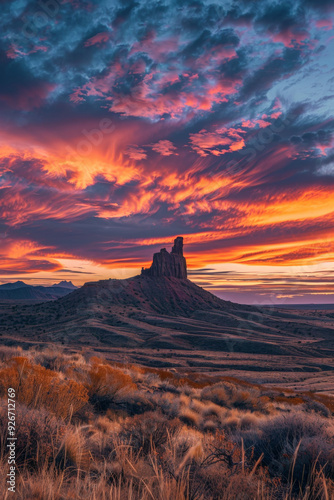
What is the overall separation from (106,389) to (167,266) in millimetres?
146969

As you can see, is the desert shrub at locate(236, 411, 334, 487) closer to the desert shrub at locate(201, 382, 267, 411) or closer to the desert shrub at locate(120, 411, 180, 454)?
the desert shrub at locate(120, 411, 180, 454)

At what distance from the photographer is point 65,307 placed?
108188 mm

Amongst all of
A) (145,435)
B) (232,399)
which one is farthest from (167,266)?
(145,435)

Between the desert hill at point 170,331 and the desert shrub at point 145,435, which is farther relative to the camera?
the desert hill at point 170,331

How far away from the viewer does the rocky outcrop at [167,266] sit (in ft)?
504

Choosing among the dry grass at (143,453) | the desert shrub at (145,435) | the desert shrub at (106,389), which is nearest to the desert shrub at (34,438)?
the dry grass at (143,453)

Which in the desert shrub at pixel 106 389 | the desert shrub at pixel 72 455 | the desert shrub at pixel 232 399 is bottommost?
the desert shrub at pixel 232 399

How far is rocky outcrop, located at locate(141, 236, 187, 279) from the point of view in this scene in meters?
154

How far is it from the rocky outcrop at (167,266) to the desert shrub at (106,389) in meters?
140

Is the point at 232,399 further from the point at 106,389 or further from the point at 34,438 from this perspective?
the point at 34,438

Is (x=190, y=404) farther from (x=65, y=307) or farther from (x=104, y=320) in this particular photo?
(x=65, y=307)

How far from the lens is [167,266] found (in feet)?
515

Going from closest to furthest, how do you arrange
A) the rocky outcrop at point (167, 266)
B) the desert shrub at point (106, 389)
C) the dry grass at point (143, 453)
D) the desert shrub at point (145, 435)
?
the dry grass at point (143, 453), the desert shrub at point (145, 435), the desert shrub at point (106, 389), the rocky outcrop at point (167, 266)

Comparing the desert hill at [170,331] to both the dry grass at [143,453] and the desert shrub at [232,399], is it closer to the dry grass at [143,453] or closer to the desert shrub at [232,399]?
the desert shrub at [232,399]
